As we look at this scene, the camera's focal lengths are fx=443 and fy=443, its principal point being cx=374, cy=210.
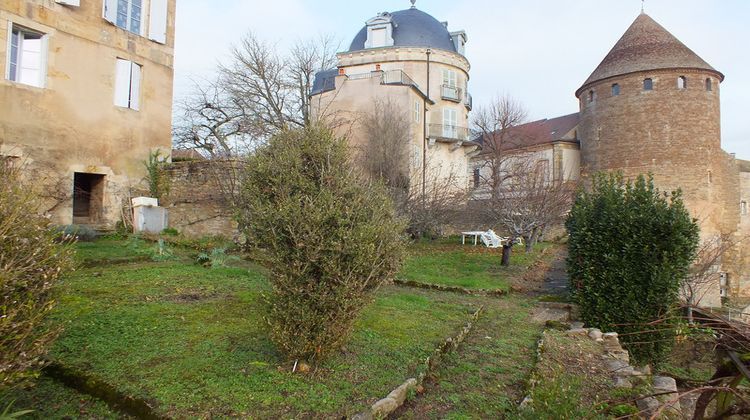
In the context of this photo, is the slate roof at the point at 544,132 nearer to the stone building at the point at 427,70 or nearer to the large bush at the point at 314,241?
the stone building at the point at 427,70

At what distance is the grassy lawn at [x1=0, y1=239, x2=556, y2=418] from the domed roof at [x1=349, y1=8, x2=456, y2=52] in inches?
940

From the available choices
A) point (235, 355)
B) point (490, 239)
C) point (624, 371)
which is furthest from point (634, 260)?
point (490, 239)

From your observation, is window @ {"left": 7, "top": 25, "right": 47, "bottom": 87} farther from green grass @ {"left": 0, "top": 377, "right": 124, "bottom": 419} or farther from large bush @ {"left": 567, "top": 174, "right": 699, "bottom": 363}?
large bush @ {"left": 567, "top": 174, "right": 699, "bottom": 363}

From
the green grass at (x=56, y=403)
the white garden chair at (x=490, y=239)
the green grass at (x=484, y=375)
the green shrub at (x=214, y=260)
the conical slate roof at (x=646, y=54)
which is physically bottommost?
the green grass at (x=484, y=375)

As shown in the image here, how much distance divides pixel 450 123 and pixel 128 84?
18439mm

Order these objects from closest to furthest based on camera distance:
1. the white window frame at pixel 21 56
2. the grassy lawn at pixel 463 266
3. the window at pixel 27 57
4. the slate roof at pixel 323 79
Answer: the grassy lawn at pixel 463 266
the white window frame at pixel 21 56
the window at pixel 27 57
the slate roof at pixel 323 79

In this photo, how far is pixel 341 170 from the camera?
171 inches

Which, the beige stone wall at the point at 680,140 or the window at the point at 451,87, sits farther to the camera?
the window at the point at 451,87

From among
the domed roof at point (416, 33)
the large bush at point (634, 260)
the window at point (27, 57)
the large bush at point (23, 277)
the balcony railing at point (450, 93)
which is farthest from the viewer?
the domed roof at point (416, 33)

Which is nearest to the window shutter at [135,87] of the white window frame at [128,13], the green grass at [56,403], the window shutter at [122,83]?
the window shutter at [122,83]

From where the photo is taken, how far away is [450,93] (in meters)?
27.8

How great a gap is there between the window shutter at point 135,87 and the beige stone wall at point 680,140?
2644 centimetres

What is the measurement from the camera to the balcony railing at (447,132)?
83.4 feet

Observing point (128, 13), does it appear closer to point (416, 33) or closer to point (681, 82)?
point (416, 33)
